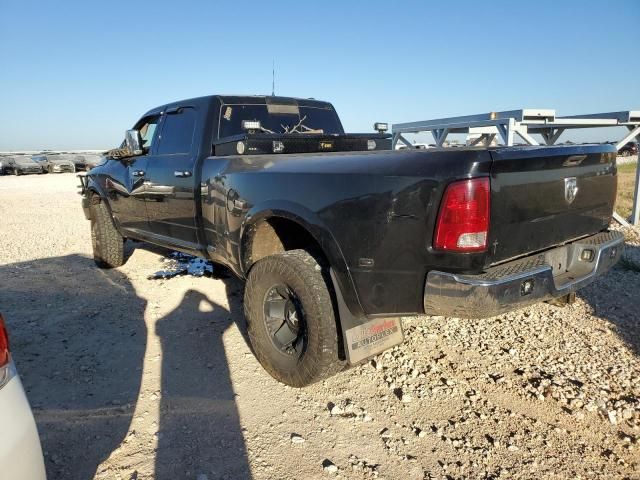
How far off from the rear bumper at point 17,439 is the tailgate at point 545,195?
6.57ft

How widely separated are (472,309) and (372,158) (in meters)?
0.94

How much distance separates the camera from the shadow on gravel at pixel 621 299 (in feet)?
12.3

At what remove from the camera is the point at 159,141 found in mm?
4656

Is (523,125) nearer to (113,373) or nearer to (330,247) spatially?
(330,247)

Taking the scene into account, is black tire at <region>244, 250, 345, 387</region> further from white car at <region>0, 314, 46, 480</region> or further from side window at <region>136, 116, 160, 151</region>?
side window at <region>136, 116, 160, 151</region>

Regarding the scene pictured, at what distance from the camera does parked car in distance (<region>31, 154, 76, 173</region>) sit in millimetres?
31922

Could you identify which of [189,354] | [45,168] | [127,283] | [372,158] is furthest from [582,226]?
[45,168]

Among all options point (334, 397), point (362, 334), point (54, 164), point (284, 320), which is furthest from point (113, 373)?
point (54, 164)

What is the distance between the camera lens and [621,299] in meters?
4.41

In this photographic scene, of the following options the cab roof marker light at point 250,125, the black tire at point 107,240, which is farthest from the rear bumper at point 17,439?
the black tire at point 107,240

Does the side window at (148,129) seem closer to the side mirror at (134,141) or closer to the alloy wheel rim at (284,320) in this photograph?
the side mirror at (134,141)

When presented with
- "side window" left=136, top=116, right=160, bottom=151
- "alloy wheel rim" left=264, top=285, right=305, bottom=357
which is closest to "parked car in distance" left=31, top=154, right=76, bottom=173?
"side window" left=136, top=116, right=160, bottom=151

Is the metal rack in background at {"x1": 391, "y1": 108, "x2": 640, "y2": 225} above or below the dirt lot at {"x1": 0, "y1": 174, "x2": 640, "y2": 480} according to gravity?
above

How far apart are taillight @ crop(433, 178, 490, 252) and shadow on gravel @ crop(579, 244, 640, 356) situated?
2144 mm
